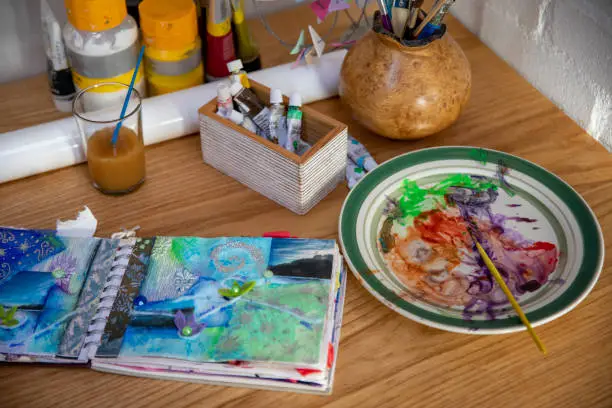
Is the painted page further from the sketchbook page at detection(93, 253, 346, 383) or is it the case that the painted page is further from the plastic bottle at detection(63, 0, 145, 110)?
the plastic bottle at detection(63, 0, 145, 110)

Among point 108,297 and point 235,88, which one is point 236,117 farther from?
point 108,297

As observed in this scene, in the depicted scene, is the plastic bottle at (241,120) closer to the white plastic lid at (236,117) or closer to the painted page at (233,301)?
the white plastic lid at (236,117)

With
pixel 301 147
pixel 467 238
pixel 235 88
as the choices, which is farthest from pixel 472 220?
pixel 235 88

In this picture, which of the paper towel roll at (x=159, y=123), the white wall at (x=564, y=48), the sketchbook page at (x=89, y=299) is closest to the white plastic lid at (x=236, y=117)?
the paper towel roll at (x=159, y=123)

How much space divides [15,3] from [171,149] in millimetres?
343

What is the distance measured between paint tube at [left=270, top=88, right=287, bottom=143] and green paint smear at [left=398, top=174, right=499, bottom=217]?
0.18 m

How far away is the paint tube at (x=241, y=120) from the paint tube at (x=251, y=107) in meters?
0.01

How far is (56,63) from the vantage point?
1.08m

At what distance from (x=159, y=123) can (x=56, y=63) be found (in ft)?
0.58

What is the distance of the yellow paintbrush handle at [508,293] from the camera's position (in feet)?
2.69

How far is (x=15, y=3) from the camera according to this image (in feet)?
3.75

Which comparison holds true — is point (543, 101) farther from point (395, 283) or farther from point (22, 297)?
point (22, 297)

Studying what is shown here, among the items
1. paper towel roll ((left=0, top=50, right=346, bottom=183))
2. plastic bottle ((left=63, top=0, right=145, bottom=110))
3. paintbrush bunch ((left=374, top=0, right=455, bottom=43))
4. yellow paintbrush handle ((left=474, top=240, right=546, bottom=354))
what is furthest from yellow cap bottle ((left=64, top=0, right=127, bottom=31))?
yellow paintbrush handle ((left=474, top=240, right=546, bottom=354))

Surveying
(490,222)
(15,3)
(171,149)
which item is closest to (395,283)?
(490,222)
